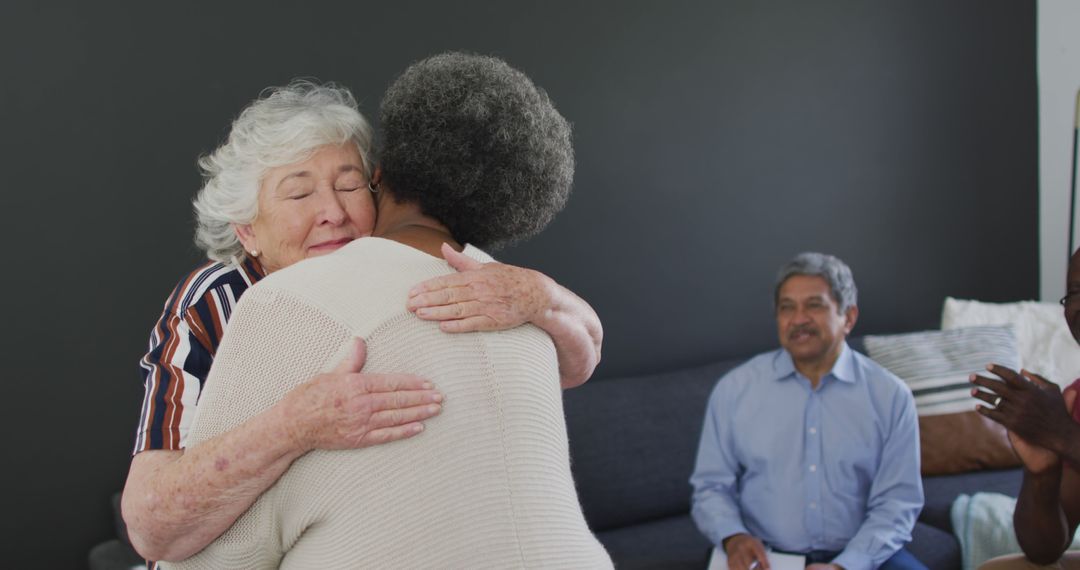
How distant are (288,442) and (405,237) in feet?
1.06

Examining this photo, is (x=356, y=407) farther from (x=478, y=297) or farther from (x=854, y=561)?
(x=854, y=561)

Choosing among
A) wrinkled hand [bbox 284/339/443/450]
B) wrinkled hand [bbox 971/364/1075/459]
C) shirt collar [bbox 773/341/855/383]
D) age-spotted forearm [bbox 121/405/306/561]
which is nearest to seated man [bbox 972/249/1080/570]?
wrinkled hand [bbox 971/364/1075/459]

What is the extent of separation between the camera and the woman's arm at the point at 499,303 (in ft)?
3.67

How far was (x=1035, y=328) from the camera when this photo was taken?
434cm

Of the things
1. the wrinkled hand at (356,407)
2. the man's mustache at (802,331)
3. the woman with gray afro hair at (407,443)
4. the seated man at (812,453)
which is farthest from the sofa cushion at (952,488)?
the wrinkled hand at (356,407)

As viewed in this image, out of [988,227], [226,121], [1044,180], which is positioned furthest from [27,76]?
[1044,180]

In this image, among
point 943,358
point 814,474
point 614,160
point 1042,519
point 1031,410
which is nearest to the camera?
point 1031,410

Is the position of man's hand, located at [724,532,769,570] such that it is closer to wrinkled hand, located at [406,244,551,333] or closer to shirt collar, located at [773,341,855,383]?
shirt collar, located at [773,341,855,383]

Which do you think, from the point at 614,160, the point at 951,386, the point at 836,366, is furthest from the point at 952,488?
the point at 614,160

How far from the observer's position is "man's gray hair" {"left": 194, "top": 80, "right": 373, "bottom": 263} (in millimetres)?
1607

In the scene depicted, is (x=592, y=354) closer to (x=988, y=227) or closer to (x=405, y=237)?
(x=405, y=237)

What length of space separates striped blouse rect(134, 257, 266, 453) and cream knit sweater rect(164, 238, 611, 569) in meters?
0.19

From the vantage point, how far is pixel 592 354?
1.48 meters

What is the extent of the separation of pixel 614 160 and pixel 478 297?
2.88 metres
